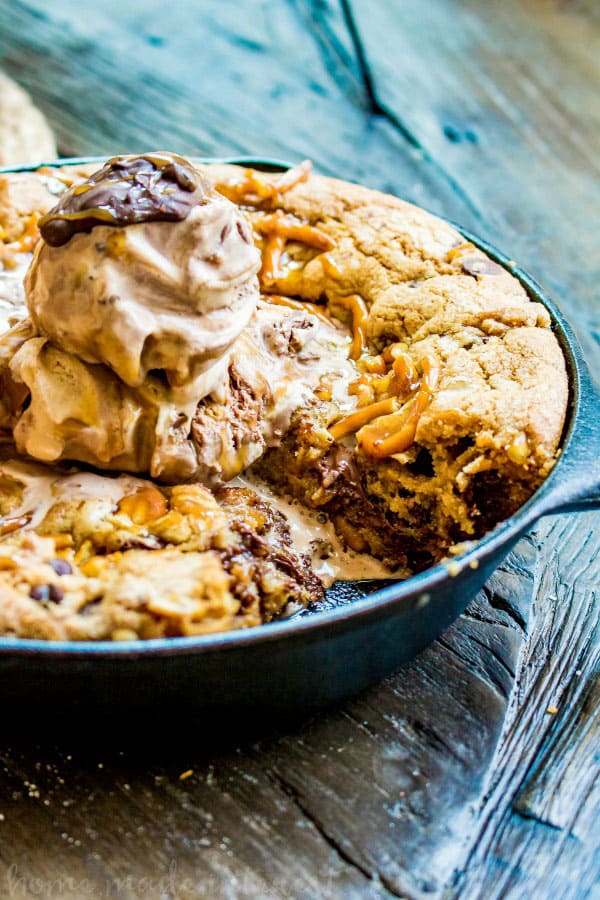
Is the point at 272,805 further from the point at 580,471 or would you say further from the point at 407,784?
the point at 580,471

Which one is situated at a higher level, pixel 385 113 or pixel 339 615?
pixel 339 615

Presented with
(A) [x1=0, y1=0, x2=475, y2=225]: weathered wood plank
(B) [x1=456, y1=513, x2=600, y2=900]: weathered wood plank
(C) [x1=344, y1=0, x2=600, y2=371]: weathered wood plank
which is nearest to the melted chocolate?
(B) [x1=456, y1=513, x2=600, y2=900]: weathered wood plank

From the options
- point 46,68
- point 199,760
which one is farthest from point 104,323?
point 46,68

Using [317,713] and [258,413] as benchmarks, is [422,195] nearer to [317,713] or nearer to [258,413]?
[258,413]

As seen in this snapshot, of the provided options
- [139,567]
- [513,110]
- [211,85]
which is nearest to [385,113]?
[513,110]

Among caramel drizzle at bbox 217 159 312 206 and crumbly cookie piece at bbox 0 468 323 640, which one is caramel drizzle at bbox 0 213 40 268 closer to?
caramel drizzle at bbox 217 159 312 206

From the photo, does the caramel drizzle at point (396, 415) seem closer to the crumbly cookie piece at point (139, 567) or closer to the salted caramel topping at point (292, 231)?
the crumbly cookie piece at point (139, 567)
